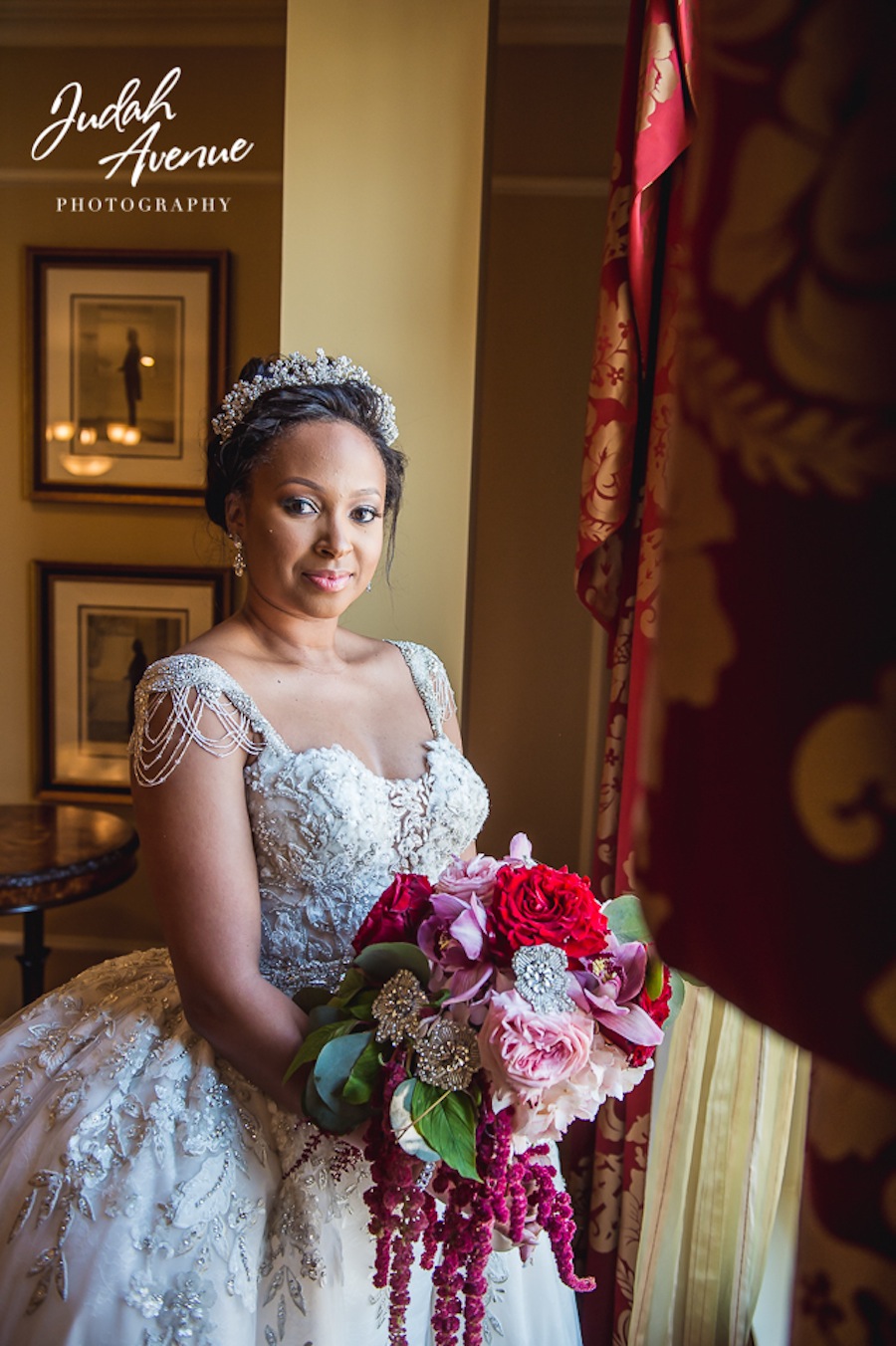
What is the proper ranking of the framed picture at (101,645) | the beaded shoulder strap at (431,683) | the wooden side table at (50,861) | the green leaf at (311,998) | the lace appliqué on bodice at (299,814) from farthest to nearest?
the framed picture at (101,645) < the wooden side table at (50,861) < the beaded shoulder strap at (431,683) < the lace appliqué on bodice at (299,814) < the green leaf at (311,998)

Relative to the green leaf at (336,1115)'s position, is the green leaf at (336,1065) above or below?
above

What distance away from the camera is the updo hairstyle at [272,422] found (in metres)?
1.72

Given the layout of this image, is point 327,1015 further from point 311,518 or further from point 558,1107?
point 311,518

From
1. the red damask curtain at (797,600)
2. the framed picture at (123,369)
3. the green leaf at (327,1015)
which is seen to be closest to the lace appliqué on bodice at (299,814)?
the green leaf at (327,1015)

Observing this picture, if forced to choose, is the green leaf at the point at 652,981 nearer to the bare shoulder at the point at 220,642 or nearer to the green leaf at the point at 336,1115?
the green leaf at the point at 336,1115

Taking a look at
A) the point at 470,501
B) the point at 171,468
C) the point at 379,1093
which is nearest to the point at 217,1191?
the point at 379,1093

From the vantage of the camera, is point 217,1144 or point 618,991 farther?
point 217,1144

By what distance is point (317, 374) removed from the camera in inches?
71.8

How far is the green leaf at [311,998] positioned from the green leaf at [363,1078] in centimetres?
33

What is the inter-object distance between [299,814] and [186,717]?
238mm

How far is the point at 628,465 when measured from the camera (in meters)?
1.92

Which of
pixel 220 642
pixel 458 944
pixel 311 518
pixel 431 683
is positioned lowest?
pixel 458 944

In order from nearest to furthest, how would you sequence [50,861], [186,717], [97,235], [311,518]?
[186,717]
[311,518]
[50,861]
[97,235]

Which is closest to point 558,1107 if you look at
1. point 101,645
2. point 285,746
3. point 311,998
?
point 311,998
